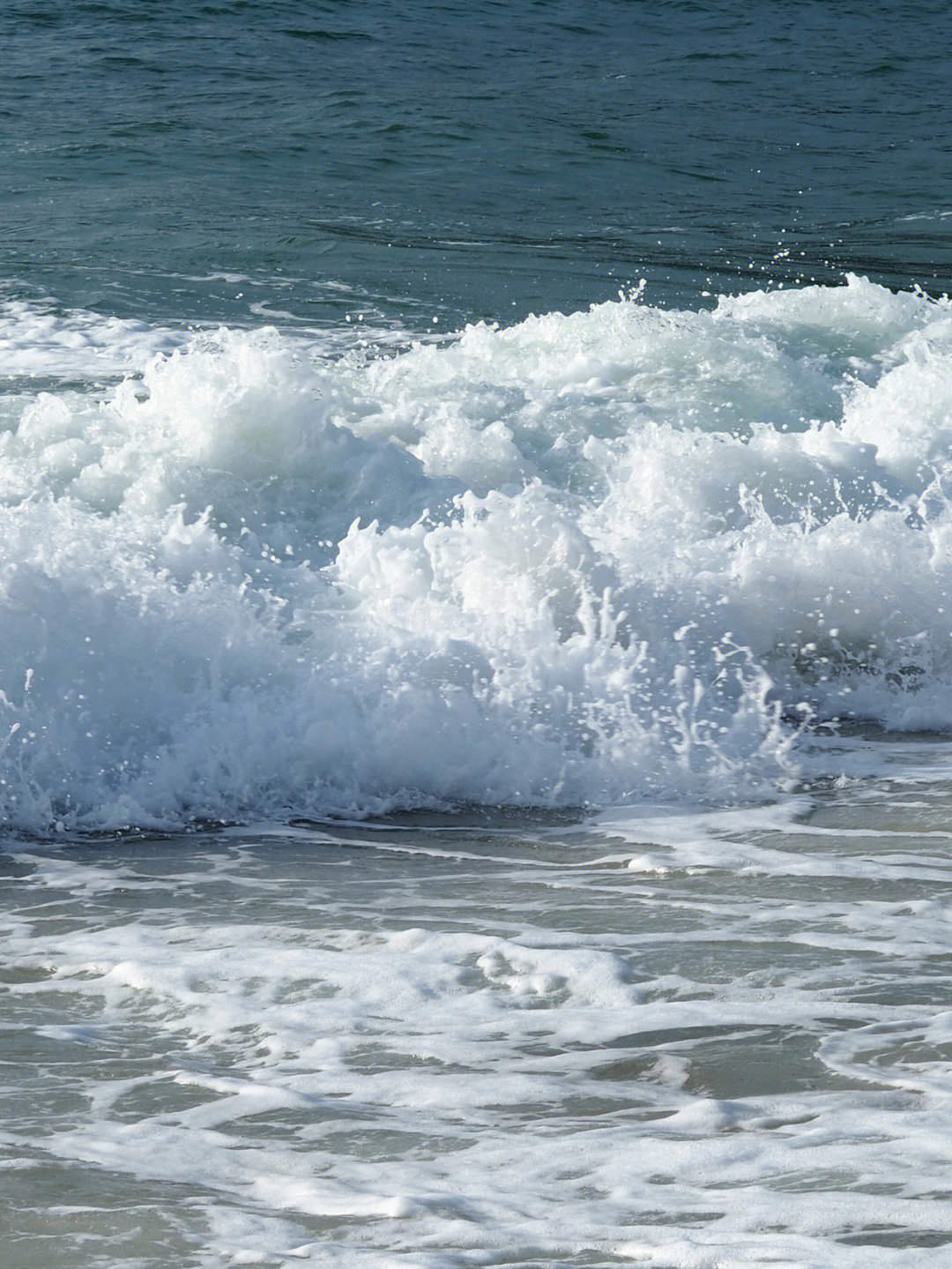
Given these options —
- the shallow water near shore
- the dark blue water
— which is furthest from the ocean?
the dark blue water

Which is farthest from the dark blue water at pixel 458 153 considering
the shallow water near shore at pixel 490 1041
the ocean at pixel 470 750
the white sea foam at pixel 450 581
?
the shallow water near shore at pixel 490 1041

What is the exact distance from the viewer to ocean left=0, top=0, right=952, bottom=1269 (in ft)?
8.77

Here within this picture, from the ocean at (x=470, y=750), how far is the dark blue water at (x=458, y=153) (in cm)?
15

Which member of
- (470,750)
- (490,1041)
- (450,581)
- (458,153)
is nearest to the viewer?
(490,1041)

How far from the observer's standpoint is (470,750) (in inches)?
204

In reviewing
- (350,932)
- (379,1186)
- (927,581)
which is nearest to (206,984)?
(350,932)

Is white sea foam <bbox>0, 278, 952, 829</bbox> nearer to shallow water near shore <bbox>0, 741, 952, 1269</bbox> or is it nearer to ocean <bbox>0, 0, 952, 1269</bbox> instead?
ocean <bbox>0, 0, 952, 1269</bbox>

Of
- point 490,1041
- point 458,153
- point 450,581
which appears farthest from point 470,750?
point 458,153

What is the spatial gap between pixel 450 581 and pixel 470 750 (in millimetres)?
1109

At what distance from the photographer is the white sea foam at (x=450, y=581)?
5.14 meters

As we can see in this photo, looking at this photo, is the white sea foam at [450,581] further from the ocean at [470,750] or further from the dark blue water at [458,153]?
the dark blue water at [458,153]

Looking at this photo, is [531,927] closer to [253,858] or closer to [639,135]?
[253,858]

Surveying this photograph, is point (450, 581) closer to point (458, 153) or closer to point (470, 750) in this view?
point (470, 750)

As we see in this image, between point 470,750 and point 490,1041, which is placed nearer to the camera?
point 490,1041
